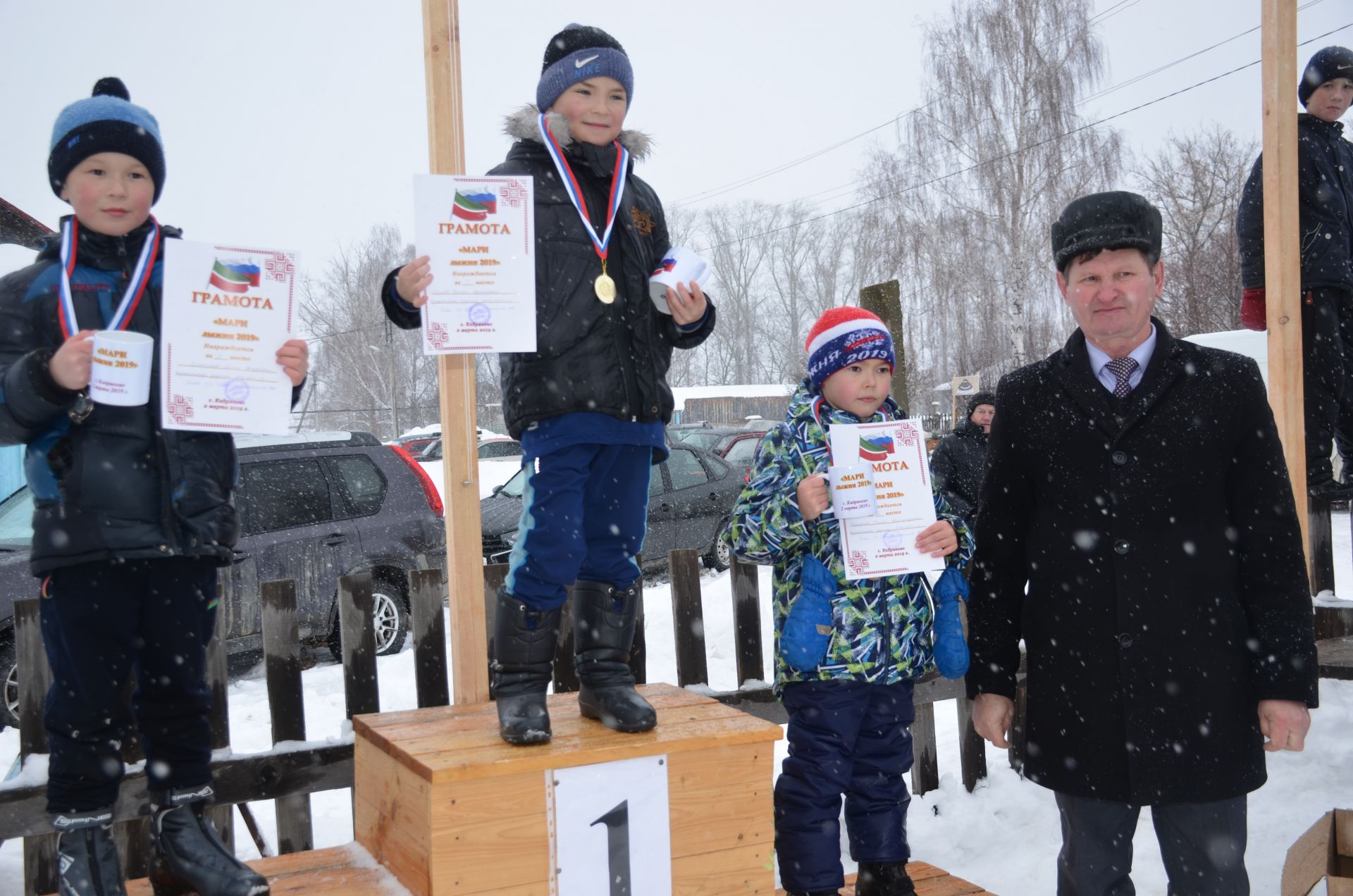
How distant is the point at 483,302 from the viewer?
271 cm

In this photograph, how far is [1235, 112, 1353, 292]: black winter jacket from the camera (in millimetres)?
4383

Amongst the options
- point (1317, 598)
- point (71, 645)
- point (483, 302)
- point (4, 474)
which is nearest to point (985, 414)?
point (1317, 598)

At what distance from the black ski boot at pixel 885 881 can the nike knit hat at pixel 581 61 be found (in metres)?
2.15

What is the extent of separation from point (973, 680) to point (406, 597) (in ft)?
21.1

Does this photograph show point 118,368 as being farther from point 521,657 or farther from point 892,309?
point 892,309

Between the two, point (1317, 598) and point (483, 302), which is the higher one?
point (483, 302)

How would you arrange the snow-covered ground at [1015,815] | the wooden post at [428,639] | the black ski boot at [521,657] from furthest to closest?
1. the snow-covered ground at [1015,815]
2. the wooden post at [428,639]
3. the black ski boot at [521,657]

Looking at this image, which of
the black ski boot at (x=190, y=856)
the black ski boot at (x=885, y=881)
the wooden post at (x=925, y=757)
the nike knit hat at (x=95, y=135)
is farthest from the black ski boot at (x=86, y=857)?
the wooden post at (x=925, y=757)

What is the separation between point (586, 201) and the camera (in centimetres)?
282

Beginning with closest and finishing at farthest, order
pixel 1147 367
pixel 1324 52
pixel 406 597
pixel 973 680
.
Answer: pixel 1147 367, pixel 973 680, pixel 1324 52, pixel 406 597

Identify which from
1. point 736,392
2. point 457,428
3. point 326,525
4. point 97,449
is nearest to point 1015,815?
point 457,428

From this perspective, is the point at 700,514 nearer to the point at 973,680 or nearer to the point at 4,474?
the point at 4,474

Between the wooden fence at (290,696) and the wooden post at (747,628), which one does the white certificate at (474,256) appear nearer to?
the wooden fence at (290,696)

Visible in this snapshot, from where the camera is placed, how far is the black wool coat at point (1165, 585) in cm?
224
